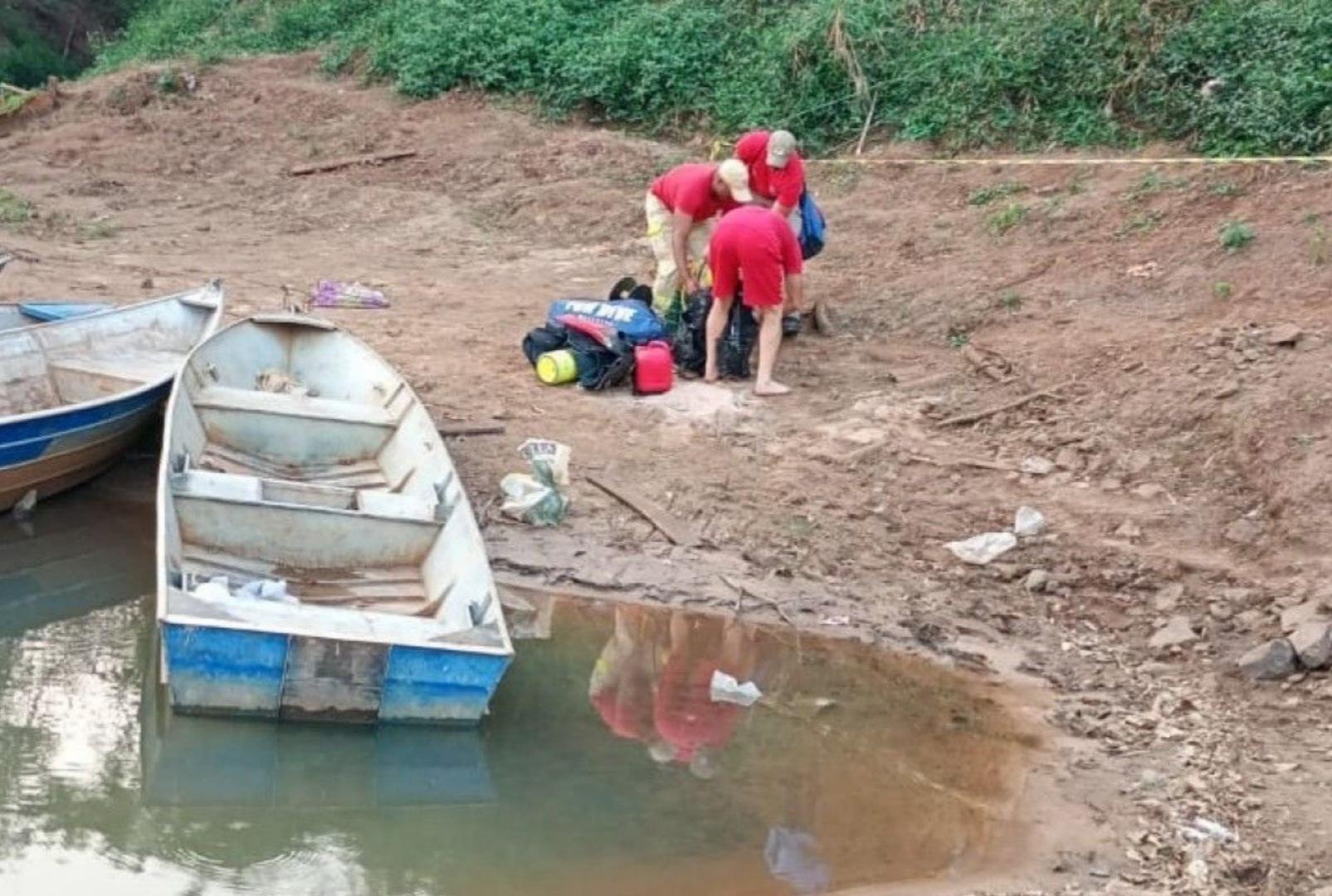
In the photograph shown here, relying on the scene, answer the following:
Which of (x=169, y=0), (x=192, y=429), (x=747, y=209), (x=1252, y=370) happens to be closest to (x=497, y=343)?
(x=747, y=209)

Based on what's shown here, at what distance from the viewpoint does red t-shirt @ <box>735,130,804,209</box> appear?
11.1 m

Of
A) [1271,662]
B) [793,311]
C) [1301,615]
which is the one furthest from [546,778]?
[793,311]

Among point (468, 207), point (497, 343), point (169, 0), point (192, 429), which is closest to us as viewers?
Result: point (192, 429)

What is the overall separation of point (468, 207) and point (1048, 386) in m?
7.21

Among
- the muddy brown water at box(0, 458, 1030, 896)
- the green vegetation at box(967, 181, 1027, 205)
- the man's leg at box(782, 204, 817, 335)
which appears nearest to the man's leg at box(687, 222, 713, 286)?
the man's leg at box(782, 204, 817, 335)

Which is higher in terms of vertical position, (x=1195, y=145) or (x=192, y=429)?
(x=1195, y=145)

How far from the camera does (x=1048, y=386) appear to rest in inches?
409

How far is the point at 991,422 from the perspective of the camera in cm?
1020

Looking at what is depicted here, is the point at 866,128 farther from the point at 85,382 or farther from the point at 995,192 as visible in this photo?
the point at 85,382

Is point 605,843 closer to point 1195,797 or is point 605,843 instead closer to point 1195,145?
point 1195,797

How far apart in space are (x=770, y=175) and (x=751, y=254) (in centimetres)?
111

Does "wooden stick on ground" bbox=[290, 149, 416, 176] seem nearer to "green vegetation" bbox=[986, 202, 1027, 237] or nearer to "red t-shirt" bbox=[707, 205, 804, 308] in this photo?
"green vegetation" bbox=[986, 202, 1027, 237]

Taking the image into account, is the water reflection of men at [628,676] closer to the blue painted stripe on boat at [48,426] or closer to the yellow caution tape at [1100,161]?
the blue painted stripe on boat at [48,426]

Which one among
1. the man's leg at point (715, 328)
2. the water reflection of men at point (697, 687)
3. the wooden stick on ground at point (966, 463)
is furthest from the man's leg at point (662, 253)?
the water reflection of men at point (697, 687)
